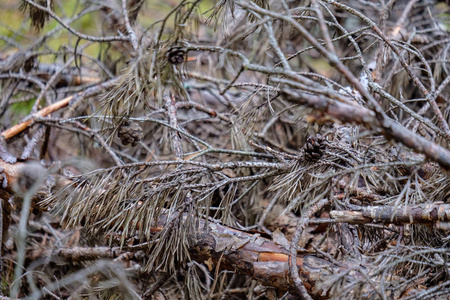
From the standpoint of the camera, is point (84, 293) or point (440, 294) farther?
point (84, 293)

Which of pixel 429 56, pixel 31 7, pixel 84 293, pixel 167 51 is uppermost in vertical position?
pixel 31 7

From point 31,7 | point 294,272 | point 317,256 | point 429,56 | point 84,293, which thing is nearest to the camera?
point 294,272

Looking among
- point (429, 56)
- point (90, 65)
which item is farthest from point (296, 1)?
point (90, 65)

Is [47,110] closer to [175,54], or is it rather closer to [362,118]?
[175,54]

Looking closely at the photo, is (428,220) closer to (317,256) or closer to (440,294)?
(440,294)

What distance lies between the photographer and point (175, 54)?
108cm

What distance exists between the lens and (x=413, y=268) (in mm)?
1186

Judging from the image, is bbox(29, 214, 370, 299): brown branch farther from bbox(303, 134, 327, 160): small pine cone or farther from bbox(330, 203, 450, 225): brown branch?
bbox(303, 134, 327, 160): small pine cone

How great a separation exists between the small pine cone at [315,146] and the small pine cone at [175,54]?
0.49 meters

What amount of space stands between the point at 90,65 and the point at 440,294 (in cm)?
263

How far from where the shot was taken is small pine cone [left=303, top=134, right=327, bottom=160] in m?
1.28

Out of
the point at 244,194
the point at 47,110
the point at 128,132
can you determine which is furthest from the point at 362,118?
the point at 47,110

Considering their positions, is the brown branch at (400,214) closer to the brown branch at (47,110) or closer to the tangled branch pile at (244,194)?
the tangled branch pile at (244,194)

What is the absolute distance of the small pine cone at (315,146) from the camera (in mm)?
Result: 1277
